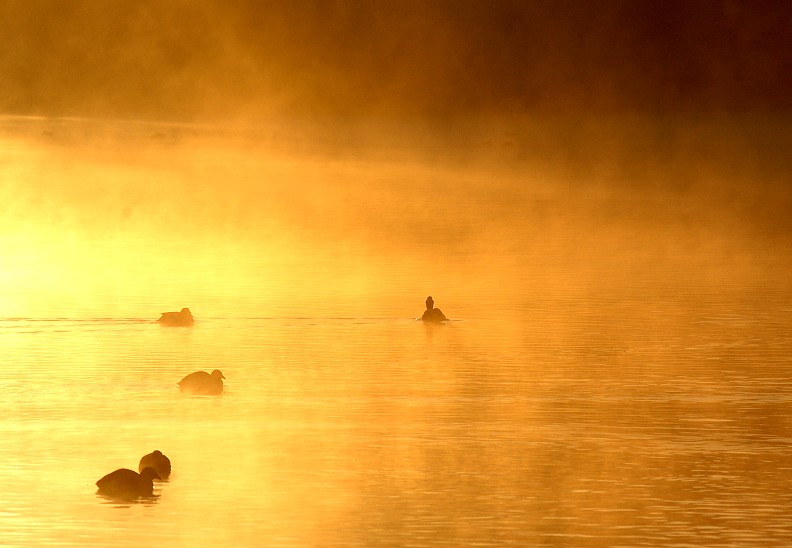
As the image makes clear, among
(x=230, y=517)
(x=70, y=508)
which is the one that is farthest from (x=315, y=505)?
(x=70, y=508)

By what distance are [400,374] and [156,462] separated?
24.5 ft

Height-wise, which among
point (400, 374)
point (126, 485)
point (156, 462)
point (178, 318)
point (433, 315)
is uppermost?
point (178, 318)

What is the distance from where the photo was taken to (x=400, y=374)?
2789 cm

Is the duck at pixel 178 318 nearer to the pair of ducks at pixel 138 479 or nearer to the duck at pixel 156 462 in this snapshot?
the pair of ducks at pixel 138 479

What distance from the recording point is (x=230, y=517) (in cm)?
1964

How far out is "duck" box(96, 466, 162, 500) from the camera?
2011cm

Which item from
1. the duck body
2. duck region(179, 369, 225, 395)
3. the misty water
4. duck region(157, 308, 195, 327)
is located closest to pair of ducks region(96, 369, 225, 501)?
the misty water

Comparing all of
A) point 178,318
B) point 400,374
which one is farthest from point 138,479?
point 178,318

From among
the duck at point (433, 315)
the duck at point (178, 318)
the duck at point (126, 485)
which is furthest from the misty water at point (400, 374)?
the duck at point (433, 315)

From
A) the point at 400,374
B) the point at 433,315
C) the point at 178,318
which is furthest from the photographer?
the point at 433,315

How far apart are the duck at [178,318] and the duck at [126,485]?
37.7ft

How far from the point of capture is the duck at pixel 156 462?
819 inches

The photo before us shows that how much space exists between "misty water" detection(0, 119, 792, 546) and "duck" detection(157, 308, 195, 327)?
1.05 feet

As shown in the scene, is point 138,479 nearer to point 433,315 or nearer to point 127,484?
point 127,484
